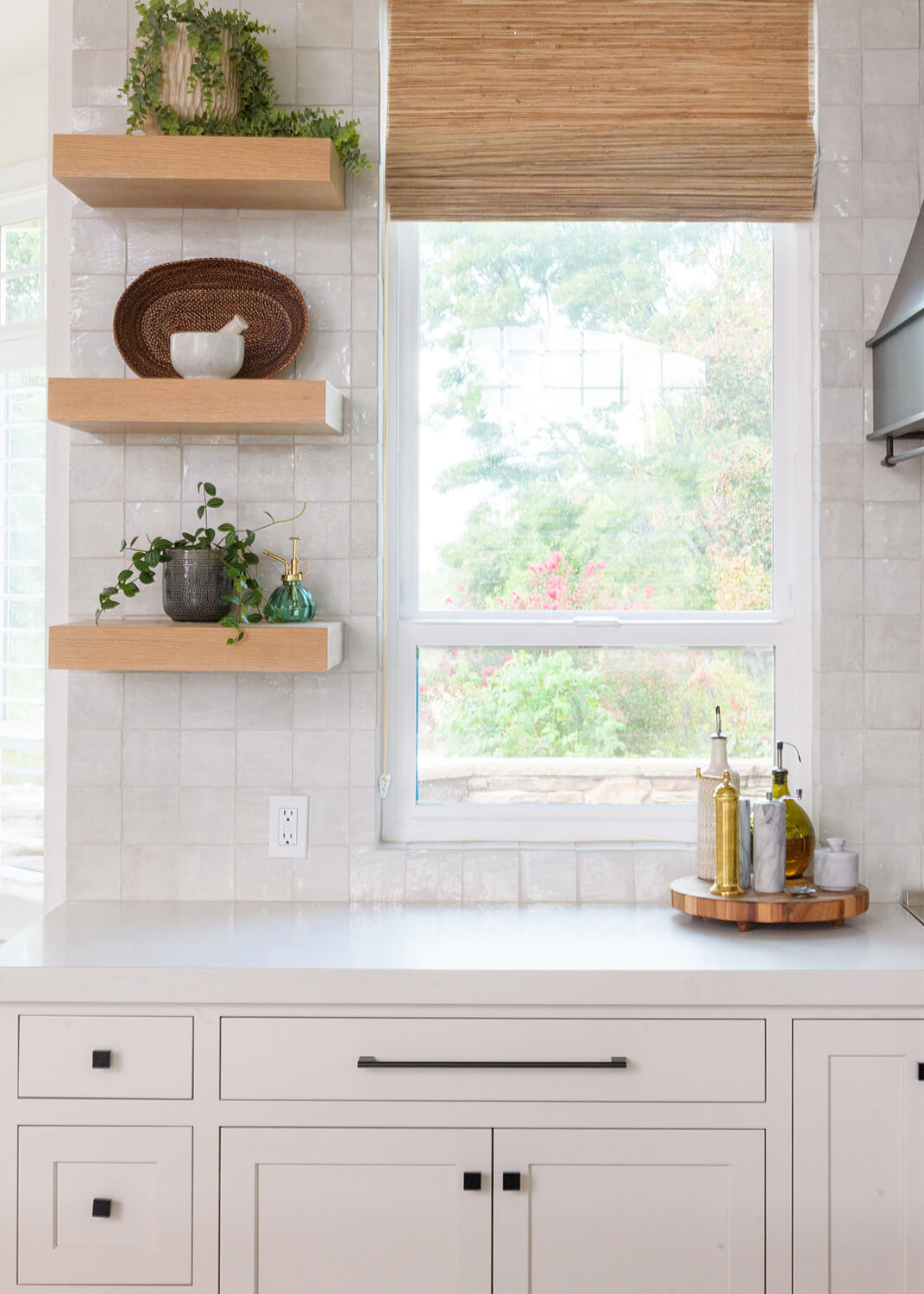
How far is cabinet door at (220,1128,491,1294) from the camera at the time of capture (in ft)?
5.93

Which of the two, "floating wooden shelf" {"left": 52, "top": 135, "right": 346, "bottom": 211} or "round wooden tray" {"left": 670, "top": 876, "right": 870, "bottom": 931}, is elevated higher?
"floating wooden shelf" {"left": 52, "top": 135, "right": 346, "bottom": 211}

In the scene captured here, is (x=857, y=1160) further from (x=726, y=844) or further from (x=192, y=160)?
(x=192, y=160)

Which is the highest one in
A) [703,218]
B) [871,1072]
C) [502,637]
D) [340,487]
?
[703,218]

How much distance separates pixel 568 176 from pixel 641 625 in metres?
0.94

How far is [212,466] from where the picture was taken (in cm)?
229

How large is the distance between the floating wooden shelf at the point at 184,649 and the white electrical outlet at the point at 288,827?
1.17ft

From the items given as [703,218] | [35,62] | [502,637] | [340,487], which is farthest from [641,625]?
[35,62]

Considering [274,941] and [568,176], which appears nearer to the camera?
[274,941]

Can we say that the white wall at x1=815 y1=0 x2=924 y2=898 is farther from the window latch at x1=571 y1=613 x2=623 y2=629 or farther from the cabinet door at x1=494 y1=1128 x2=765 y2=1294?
the cabinet door at x1=494 y1=1128 x2=765 y2=1294

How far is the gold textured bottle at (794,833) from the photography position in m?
2.14

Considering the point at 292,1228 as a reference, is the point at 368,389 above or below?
above

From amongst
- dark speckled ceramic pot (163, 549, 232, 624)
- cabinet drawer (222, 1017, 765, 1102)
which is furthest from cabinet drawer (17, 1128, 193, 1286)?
dark speckled ceramic pot (163, 549, 232, 624)

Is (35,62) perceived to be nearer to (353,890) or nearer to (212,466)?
(212,466)

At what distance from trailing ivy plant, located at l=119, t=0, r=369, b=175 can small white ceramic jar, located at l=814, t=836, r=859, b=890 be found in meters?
1.61
